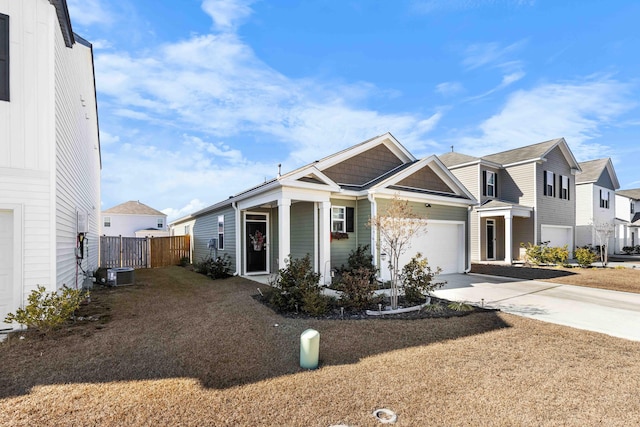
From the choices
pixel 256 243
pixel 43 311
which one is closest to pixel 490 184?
pixel 256 243

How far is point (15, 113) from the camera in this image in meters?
5.43

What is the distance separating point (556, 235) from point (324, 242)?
17.3 meters

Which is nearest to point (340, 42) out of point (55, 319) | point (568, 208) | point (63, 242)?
point (63, 242)

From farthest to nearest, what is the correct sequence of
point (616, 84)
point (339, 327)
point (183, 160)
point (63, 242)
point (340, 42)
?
point (183, 160) → point (616, 84) → point (340, 42) → point (63, 242) → point (339, 327)

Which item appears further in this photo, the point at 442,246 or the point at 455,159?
the point at 455,159

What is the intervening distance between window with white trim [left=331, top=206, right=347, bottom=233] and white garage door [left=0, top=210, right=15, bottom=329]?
778cm

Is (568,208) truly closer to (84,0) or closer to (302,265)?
(302,265)

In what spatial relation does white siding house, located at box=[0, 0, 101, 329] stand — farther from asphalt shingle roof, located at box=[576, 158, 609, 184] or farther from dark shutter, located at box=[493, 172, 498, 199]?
asphalt shingle roof, located at box=[576, 158, 609, 184]

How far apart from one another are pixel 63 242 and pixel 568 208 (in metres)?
25.0

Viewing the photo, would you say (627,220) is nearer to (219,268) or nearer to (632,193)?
(632,193)

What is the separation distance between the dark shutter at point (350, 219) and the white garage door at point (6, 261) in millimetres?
8319

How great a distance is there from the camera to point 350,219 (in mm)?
11102

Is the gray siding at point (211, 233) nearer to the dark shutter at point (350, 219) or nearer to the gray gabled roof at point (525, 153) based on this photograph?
the dark shutter at point (350, 219)

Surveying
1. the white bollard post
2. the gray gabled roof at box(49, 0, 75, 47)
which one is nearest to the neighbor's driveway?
the white bollard post
